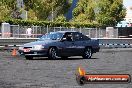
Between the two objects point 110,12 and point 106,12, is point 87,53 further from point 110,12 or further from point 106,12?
point 106,12

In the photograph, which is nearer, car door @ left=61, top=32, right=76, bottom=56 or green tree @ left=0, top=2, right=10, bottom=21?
car door @ left=61, top=32, right=76, bottom=56

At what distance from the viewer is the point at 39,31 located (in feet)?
177

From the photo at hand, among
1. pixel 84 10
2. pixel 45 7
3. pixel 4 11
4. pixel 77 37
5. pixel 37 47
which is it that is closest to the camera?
pixel 37 47

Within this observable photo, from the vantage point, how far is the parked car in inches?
878

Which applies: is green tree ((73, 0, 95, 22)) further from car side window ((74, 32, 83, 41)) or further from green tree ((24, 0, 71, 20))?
car side window ((74, 32, 83, 41))

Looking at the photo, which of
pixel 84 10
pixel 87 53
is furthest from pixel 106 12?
pixel 87 53

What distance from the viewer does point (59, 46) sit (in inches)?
904

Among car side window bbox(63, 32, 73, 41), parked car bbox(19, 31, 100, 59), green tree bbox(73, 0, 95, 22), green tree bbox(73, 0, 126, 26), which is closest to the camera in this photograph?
parked car bbox(19, 31, 100, 59)

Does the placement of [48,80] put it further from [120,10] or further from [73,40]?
[120,10]

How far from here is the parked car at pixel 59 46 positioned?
2230 centimetres

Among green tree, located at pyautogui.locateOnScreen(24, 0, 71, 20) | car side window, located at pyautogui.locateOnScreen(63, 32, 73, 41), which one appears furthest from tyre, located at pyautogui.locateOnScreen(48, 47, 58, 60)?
green tree, located at pyautogui.locateOnScreen(24, 0, 71, 20)

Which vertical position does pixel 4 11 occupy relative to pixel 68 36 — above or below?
above

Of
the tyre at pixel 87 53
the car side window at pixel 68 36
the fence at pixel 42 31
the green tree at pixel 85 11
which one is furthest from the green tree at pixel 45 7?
the car side window at pixel 68 36

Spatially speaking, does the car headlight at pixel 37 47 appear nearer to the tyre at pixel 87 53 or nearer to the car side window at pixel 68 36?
the car side window at pixel 68 36
